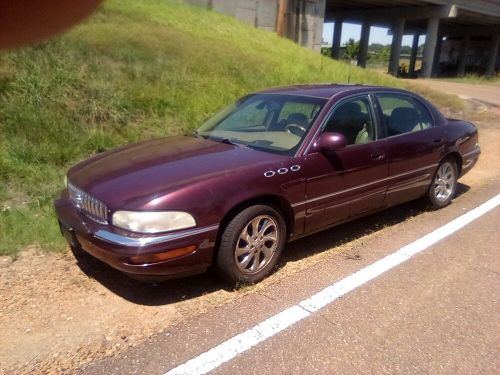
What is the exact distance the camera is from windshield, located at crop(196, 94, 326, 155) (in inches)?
164

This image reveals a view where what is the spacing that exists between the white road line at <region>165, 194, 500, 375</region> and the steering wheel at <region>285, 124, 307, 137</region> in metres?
1.25

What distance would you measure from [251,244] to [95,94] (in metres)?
5.17

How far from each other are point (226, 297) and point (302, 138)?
1483 millimetres

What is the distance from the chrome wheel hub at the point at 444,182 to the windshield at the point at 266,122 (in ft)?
6.27

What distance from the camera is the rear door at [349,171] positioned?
4.04 meters

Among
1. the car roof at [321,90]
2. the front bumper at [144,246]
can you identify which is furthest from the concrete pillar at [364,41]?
the front bumper at [144,246]

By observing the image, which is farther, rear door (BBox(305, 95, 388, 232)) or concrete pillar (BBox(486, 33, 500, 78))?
concrete pillar (BBox(486, 33, 500, 78))

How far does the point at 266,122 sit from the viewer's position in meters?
4.59

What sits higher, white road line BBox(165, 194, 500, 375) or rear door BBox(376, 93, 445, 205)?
rear door BBox(376, 93, 445, 205)

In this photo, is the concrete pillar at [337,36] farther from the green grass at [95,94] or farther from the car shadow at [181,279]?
the car shadow at [181,279]

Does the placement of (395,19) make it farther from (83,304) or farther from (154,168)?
(83,304)

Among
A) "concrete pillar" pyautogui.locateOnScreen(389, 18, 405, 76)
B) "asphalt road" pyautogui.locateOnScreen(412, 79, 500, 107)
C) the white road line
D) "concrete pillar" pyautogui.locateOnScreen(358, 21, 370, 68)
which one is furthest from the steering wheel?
"concrete pillar" pyautogui.locateOnScreen(358, 21, 370, 68)

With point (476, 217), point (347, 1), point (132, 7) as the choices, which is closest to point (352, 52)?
point (347, 1)

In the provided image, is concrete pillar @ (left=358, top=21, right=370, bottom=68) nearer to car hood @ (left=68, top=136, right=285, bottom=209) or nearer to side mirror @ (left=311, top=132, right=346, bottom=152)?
side mirror @ (left=311, top=132, right=346, bottom=152)
